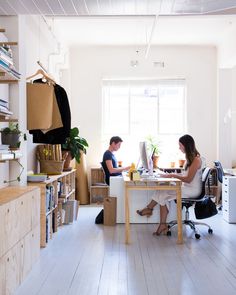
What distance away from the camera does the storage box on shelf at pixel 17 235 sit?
2.82 meters

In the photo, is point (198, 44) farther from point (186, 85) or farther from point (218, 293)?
point (218, 293)

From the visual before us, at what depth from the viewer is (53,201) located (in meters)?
5.20

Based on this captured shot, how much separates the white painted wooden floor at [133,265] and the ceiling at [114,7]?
8.61 ft

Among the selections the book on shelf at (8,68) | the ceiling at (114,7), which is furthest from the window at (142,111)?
the book on shelf at (8,68)

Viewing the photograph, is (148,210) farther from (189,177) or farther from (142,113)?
(142,113)

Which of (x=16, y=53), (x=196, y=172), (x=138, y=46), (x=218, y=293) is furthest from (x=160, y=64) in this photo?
(x=218, y=293)

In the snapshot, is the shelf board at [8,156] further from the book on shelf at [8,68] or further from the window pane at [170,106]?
the window pane at [170,106]

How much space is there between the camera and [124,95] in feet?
28.9

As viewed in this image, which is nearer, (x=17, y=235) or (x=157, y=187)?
(x=17, y=235)

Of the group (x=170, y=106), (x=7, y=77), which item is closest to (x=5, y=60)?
(x=7, y=77)

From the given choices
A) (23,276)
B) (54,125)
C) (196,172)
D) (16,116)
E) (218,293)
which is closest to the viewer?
(218,293)

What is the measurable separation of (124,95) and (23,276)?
19.8 ft

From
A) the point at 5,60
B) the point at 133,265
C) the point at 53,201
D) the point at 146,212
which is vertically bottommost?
the point at 133,265

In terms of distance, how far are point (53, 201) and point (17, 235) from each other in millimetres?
2030
